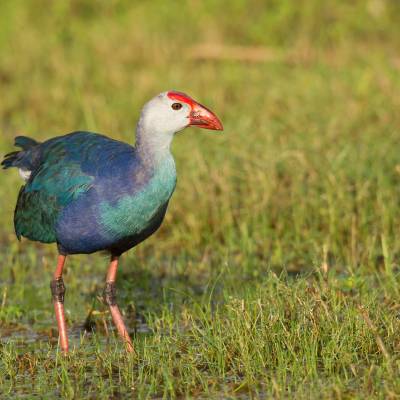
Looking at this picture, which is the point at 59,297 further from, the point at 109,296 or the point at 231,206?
the point at 231,206

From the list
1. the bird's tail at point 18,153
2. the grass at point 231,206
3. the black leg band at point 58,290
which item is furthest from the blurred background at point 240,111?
the bird's tail at point 18,153

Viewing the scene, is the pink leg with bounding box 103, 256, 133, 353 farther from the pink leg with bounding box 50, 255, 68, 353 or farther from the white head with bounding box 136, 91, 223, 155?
the white head with bounding box 136, 91, 223, 155

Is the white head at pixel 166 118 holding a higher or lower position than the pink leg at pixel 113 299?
higher

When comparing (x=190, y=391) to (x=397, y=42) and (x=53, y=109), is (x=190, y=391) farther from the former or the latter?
(x=397, y=42)

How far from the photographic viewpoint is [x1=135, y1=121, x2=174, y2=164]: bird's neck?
4.80 meters

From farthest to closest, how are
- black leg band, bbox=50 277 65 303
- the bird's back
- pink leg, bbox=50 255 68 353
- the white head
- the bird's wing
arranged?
black leg band, bbox=50 277 65 303 < pink leg, bbox=50 255 68 353 < the bird's wing < the white head < the bird's back

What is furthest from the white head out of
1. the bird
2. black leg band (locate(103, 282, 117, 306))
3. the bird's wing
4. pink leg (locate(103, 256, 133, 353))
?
black leg band (locate(103, 282, 117, 306))

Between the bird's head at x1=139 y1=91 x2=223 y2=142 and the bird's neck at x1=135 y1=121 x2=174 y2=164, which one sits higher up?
the bird's head at x1=139 y1=91 x2=223 y2=142

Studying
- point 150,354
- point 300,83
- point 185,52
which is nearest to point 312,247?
point 150,354

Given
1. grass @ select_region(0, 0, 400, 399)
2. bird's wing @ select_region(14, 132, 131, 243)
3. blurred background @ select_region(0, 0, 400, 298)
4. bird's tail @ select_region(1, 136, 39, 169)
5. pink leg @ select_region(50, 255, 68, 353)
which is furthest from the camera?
blurred background @ select_region(0, 0, 400, 298)

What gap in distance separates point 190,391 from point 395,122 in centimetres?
398

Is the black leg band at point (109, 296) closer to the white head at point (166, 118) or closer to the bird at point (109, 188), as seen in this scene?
the bird at point (109, 188)

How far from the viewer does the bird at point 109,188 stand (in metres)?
4.76

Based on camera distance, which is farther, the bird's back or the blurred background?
the blurred background
